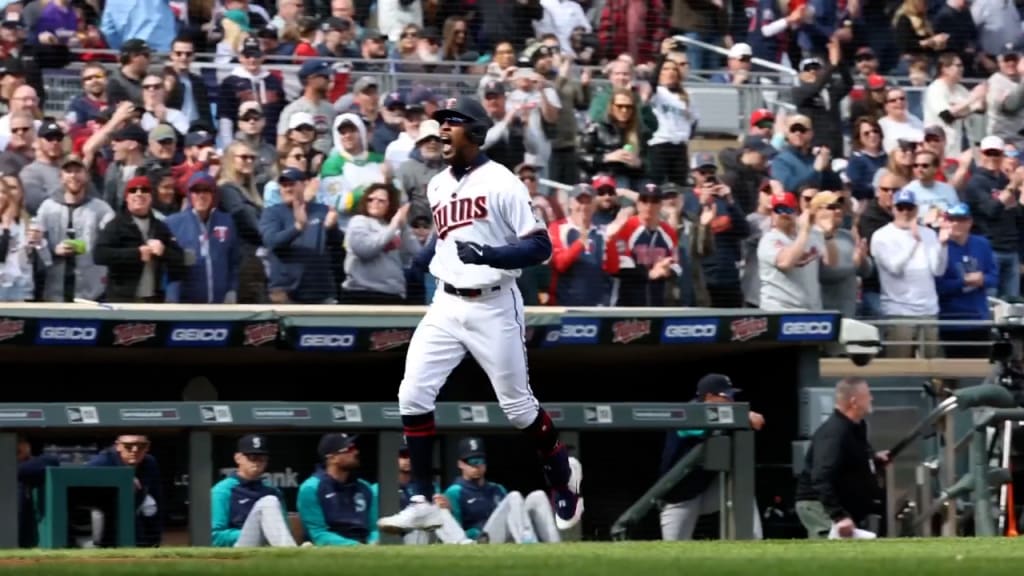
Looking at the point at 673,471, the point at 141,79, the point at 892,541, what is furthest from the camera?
the point at 141,79

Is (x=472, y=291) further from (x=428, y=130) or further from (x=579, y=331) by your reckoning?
(x=428, y=130)

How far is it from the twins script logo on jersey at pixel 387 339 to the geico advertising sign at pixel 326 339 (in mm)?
114

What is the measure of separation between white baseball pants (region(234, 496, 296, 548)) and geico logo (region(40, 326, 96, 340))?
1489mm

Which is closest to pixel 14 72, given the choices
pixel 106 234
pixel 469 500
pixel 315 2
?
pixel 106 234

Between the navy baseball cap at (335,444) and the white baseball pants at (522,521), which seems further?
the white baseball pants at (522,521)

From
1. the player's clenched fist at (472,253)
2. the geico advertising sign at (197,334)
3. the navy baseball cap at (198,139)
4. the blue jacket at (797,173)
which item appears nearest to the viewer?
the player's clenched fist at (472,253)

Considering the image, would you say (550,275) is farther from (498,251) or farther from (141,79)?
(498,251)

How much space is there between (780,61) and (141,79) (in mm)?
5766

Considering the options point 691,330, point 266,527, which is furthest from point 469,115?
point 691,330

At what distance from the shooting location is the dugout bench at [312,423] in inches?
380

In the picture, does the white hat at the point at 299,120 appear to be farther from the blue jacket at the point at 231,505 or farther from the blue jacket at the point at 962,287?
the blue jacket at the point at 962,287

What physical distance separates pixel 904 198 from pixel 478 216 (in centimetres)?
592

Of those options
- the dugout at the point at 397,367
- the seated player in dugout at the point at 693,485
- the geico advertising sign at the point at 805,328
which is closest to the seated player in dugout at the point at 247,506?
the dugout at the point at 397,367

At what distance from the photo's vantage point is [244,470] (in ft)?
32.3
